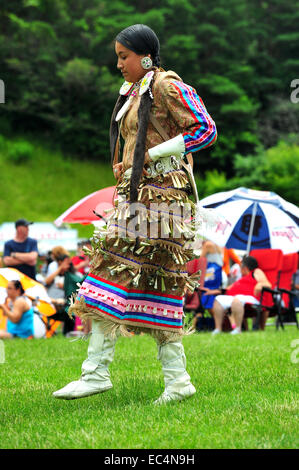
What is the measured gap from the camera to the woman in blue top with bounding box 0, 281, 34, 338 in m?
10.6

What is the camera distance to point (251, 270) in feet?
39.8

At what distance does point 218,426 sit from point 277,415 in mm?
391

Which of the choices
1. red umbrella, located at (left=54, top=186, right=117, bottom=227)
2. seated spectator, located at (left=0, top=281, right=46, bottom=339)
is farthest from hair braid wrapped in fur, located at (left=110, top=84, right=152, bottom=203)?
red umbrella, located at (left=54, top=186, right=117, bottom=227)

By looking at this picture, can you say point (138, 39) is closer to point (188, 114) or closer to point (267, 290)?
point (188, 114)

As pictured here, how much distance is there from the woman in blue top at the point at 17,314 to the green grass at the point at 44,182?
2455 centimetres

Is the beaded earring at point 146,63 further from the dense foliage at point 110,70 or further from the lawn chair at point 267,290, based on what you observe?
the dense foliage at point 110,70

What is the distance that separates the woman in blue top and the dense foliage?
3144cm

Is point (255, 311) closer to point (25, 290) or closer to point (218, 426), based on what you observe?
point (25, 290)

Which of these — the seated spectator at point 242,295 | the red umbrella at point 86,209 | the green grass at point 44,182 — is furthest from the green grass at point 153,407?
the green grass at point 44,182

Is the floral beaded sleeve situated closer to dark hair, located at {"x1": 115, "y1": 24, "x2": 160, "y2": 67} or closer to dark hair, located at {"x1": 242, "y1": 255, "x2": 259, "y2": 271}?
dark hair, located at {"x1": 115, "y1": 24, "x2": 160, "y2": 67}

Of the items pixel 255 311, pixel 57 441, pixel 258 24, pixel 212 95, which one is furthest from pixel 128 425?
pixel 258 24

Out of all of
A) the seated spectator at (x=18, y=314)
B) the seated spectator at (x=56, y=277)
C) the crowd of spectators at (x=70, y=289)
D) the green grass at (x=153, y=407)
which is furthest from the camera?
the seated spectator at (x=56, y=277)

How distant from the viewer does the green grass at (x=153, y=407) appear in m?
3.29

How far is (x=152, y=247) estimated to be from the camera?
4246mm
